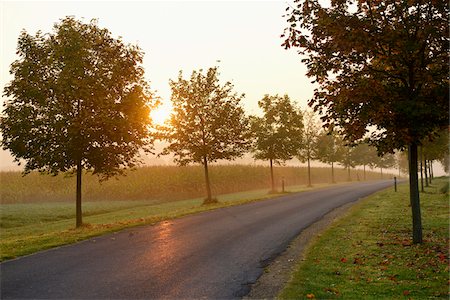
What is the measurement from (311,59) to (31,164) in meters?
14.3

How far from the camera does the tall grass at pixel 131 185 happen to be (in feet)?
127

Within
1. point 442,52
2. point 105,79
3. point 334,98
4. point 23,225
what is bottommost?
point 23,225

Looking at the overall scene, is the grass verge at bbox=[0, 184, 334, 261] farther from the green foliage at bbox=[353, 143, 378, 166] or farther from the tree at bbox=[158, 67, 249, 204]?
the green foliage at bbox=[353, 143, 378, 166]

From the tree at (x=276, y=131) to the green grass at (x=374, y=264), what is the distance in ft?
89.7

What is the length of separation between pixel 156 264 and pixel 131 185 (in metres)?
33.4

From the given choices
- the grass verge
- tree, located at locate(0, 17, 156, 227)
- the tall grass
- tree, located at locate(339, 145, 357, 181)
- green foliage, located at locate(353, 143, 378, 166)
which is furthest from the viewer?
green foliage, located at locate(353, 143, 378, 166)

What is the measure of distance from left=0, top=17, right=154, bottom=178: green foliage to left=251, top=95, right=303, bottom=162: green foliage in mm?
25389

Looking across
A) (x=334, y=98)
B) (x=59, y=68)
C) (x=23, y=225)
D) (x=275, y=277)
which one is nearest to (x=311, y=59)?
(x=334, y=98)

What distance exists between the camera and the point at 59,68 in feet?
59.6

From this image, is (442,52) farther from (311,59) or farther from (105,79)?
(105,79)

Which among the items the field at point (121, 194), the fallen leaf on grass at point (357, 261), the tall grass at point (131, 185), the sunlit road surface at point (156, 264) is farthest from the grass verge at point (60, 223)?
the fallen leaf on grass at point (357, 261)

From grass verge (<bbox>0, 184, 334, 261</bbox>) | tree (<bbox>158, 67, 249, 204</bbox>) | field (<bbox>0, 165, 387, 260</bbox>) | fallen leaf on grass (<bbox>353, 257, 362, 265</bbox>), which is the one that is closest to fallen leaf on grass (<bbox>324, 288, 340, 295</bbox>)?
fallen leaf on grass (<bbox>353, 257, 362, 265</bbox>)

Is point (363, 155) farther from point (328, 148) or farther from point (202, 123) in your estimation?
point (202, 123)

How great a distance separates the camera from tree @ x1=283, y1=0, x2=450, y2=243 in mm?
10023
